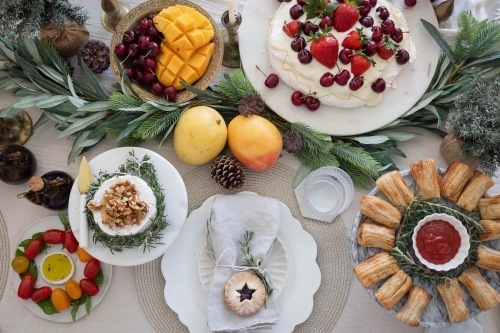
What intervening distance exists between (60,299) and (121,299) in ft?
0.46

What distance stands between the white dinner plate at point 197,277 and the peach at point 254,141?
0.12m

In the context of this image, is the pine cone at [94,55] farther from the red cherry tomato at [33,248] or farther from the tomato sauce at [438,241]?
the tomato sauce at [438,241]

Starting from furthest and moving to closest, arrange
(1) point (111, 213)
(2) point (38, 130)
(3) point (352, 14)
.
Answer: (2) point (38, 130)
(3) point (352, 14)
(1) point (111, 213)

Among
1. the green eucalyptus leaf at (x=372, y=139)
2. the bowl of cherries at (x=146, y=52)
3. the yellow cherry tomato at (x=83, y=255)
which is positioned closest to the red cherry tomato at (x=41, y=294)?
the yellow cherry tomato at (x=83, y=255)

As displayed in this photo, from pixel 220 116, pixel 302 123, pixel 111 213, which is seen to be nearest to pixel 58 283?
pixel 111 213

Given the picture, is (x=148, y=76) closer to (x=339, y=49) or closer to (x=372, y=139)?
(x=339, y=49)

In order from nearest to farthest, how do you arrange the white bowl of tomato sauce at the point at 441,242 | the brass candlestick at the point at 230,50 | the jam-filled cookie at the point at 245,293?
1. the white bowl of tomato sauce at the point at 441,242
2. the jam-filled cookie at the point at 245,293
3. the brass candlestick at the point at 230,50

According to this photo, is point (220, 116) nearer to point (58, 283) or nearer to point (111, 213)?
point (111, 213)

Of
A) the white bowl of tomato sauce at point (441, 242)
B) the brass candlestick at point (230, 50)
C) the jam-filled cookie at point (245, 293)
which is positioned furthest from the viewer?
the brass candlestick at point (230, 50)

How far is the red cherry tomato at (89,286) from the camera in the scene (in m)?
1.11

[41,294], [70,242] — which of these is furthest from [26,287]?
[70,242]

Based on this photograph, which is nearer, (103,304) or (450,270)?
(450,270)

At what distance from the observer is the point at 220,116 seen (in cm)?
109

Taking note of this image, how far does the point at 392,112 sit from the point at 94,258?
0.79 m
